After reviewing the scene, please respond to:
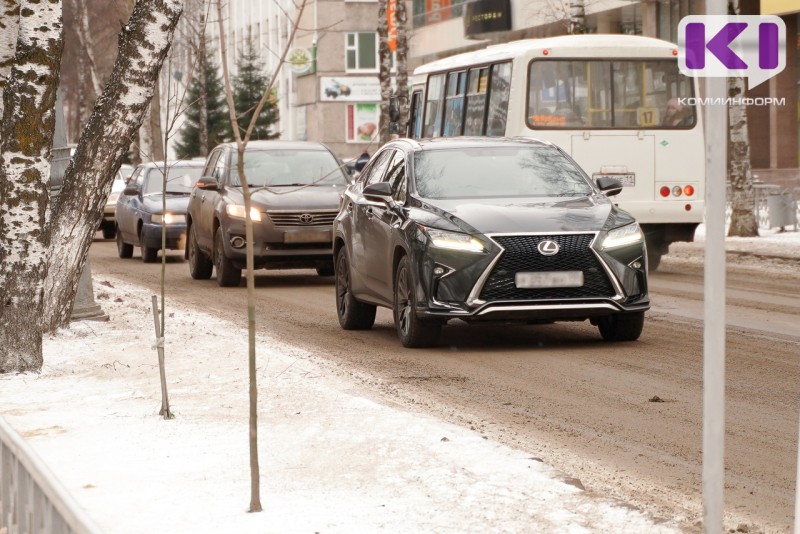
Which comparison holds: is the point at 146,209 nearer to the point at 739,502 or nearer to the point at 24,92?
the point at 24,92

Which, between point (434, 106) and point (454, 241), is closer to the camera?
point (454, 241)

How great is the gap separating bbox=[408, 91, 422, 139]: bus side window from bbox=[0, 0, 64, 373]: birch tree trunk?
1484cm

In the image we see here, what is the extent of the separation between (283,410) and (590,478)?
7.46 feet

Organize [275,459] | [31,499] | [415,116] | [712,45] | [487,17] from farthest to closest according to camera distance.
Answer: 1. [487,17]
2. [415,116]
3. [275,459]
4. [31,499]
5. [712,45]

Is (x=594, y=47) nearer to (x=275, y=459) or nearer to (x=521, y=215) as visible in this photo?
(x=521, y=215)

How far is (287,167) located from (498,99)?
325 cm

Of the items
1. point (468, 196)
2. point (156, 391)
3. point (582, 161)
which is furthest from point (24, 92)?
point (582, 161)

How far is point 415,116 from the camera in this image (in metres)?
25.2

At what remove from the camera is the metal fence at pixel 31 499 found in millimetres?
4465

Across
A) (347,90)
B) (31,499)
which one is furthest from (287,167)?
(347,90)

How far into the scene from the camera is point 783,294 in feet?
55.8

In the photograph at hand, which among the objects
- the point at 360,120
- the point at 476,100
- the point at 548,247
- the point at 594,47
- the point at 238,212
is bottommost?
the point at 548,247

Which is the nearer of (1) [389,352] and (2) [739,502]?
(2) [739,502]

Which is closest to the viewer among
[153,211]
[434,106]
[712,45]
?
[712,45]
